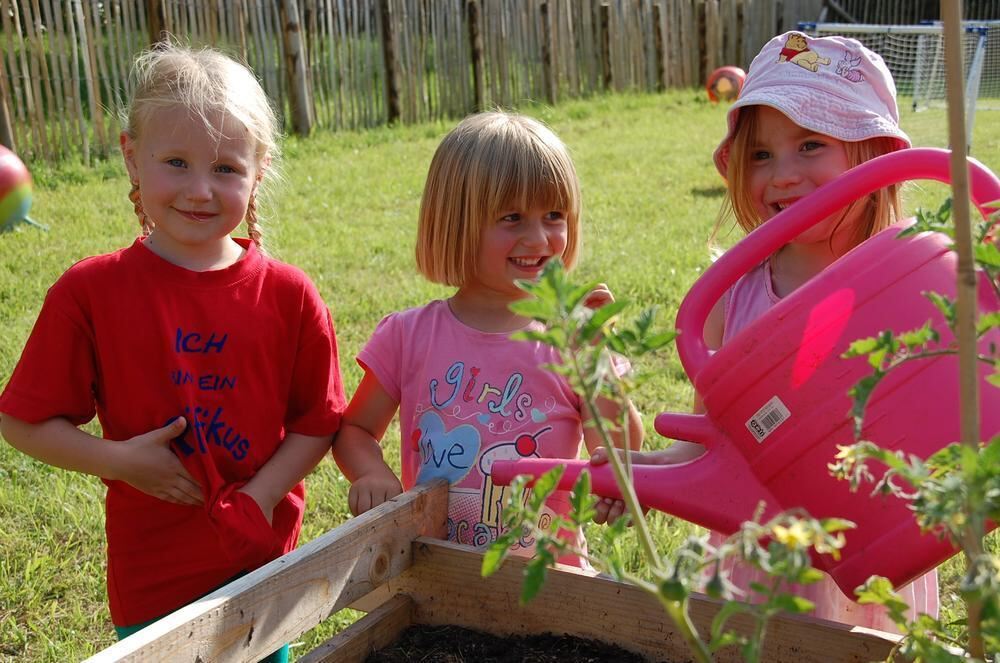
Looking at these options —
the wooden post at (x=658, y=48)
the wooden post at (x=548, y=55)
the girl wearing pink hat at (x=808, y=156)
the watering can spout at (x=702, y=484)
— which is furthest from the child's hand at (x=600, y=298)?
the wooden post at (x=658, y=48)

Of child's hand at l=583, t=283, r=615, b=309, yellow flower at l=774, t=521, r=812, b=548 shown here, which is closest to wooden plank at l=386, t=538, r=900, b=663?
child's hand at l=583, t=283, r=615, b=309

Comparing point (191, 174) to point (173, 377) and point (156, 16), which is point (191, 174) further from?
point (156, 16)

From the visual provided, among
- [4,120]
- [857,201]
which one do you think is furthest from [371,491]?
[4,120]

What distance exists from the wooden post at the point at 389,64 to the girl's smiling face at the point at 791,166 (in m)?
8.21

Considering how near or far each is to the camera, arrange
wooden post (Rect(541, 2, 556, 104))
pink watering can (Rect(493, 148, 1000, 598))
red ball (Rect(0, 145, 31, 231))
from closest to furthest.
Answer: pink watering can (Rect(493, 148, 1000, 598)) < red ball (Rect(0, 145, 31, 231)) < wooden post (Rect(541, 2, 556, 104))

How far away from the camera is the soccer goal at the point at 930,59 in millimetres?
8523

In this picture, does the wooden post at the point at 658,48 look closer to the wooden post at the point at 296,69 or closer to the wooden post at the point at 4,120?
the wooden post at the point at 296,69

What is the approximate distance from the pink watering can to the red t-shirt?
0.86 m

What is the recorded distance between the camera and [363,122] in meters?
9.71

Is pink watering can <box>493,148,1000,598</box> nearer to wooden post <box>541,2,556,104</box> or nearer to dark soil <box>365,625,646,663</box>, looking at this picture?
dark soil <box>365,625,646,663</box>

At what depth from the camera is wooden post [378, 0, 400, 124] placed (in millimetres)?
9719

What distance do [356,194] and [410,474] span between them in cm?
528

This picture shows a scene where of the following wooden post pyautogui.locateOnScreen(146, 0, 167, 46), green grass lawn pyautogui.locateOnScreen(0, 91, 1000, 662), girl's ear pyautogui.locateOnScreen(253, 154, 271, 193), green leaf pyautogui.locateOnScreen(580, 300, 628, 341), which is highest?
wooden post pyautogui.locateOnScreen(146, 0, 167, 46)

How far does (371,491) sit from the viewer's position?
1.83m
